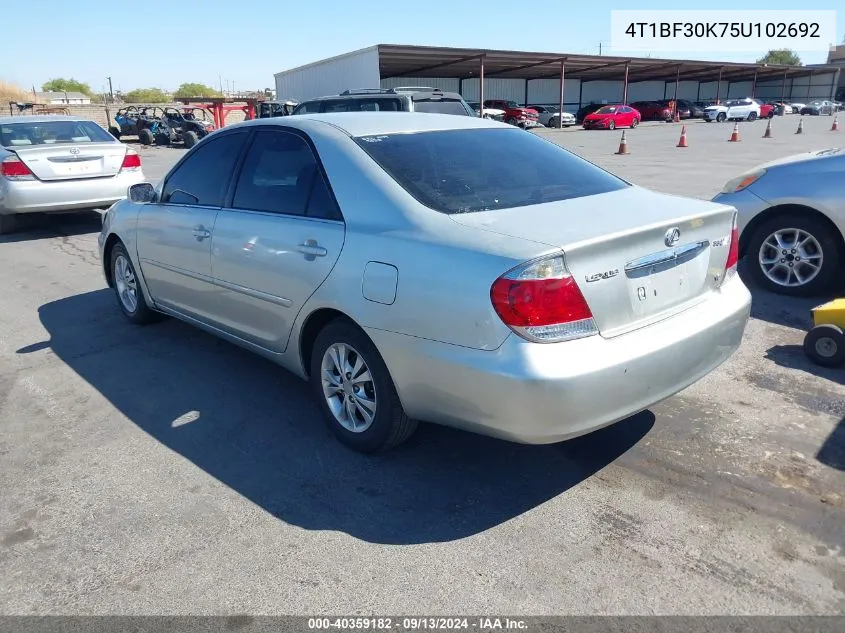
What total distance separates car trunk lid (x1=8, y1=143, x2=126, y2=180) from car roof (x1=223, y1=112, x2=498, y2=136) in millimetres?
6105

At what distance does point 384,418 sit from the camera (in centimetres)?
319

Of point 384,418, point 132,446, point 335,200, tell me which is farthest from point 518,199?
point 132,446

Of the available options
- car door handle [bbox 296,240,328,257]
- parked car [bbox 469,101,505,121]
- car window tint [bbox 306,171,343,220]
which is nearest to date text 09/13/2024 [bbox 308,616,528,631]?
car door handle [bbox 296,240,328,257]

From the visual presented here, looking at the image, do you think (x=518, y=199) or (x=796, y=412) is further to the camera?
(x=796, y=412)

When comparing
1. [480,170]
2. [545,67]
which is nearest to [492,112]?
[545,67]

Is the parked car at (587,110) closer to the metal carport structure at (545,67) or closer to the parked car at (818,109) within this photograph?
the metal carport structure at (545,67)

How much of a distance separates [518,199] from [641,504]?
1.50 meters

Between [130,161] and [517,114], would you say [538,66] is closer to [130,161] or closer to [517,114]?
[517,114]

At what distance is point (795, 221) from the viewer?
217 inches

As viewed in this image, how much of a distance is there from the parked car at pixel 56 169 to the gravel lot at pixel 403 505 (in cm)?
518

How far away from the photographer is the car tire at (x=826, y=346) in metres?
4.20

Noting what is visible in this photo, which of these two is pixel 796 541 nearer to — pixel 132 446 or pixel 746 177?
pixel 132 446

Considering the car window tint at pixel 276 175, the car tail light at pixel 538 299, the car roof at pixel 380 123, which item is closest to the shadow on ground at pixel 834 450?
the car tail light at pixel 538 299

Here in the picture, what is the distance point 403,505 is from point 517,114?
36.8 meters
